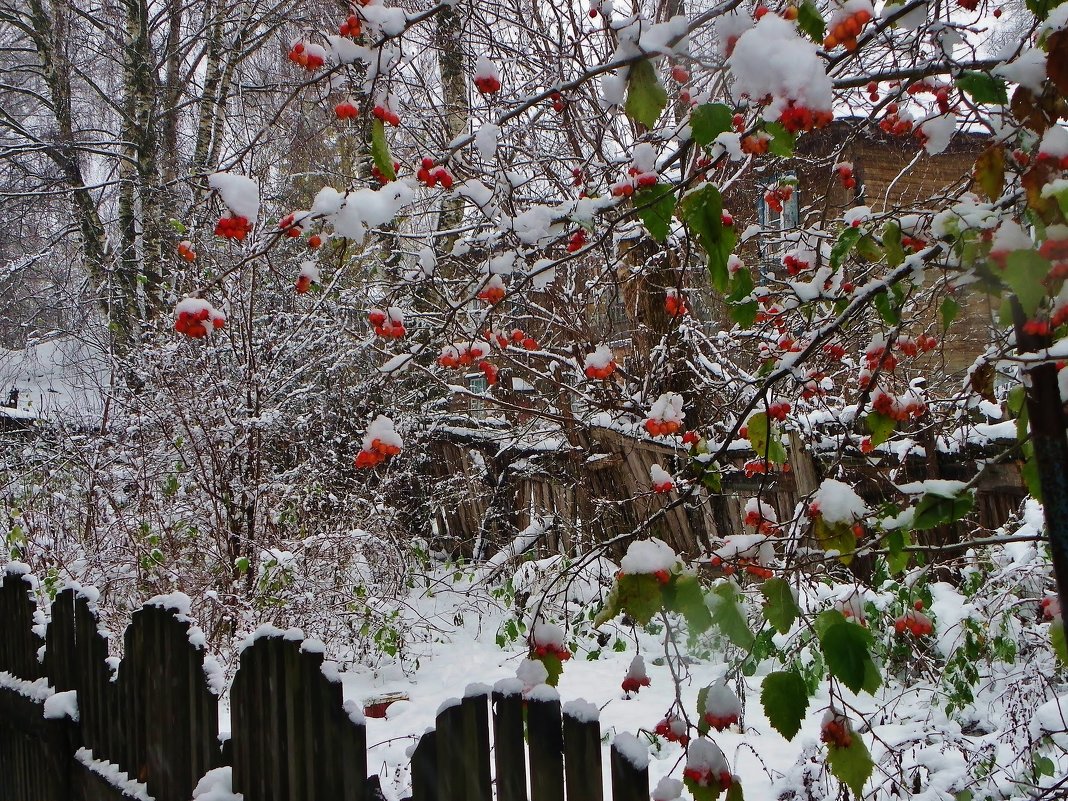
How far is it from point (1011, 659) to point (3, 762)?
3.68m

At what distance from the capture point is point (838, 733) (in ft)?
4.56

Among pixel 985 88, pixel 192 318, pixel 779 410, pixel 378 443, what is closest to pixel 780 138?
pixel 985 88

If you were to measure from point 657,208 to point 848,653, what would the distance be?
86cm

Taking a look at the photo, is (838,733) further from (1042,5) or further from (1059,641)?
(1042,5)

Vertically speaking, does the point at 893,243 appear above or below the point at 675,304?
below

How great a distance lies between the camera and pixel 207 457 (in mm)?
5152

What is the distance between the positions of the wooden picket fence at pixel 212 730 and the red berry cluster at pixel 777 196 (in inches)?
103

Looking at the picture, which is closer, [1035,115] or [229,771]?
[1035,115]

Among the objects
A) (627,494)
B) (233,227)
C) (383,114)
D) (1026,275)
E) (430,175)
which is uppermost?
(430,175)

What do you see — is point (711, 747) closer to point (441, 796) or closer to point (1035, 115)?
point (441, 796)

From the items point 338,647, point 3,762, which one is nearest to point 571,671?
point 338,647

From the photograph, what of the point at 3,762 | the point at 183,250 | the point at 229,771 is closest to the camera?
the point at 229,771

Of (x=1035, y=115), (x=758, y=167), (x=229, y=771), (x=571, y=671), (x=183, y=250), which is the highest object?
(x=758, y=167)

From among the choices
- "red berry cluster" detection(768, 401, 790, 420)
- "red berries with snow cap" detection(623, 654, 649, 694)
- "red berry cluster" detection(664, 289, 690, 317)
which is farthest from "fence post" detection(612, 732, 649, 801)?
"red berry cluster" detection(768, 401, 790, 420)
